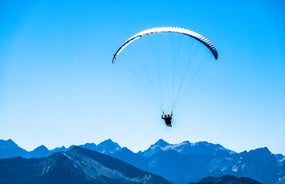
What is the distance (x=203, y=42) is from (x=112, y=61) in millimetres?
12739

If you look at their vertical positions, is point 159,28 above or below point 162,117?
above

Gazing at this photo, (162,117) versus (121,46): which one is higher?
(121,46)

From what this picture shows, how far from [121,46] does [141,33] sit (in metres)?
4.28

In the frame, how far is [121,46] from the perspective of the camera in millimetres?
50938

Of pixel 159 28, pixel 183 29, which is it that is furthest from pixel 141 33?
pixel 183 29

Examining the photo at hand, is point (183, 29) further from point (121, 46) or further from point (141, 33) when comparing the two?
point (121, 46)

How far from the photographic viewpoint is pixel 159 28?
47438 mm

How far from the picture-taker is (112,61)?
52219 millimetres

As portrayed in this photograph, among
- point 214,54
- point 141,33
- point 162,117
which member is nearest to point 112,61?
point 141,33

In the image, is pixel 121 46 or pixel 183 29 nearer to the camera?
pixel 183 29

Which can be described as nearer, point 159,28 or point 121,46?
point 159,28

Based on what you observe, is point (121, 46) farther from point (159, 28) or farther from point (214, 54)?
point (214, 54)

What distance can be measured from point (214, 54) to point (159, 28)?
7526 millimetres

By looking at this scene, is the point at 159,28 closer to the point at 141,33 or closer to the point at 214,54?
the point at 141,33
